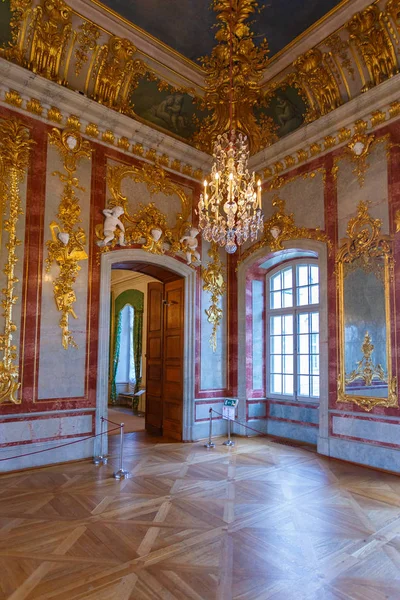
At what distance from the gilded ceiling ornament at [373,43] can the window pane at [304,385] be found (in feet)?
15.7

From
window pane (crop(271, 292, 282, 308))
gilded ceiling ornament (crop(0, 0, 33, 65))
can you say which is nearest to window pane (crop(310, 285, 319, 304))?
window pane (crop(271, 292, 282, 308))

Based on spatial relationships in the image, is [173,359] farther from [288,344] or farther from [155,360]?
[288,344]

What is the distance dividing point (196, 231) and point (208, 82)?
8.20 ft

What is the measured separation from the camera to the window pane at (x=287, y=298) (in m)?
7.97

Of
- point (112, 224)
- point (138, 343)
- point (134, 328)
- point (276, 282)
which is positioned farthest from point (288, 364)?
point (134, 328)

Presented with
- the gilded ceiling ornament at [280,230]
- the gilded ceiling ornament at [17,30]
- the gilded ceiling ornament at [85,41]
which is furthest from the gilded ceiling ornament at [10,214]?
the gilded ceiling ornament at [280,230]

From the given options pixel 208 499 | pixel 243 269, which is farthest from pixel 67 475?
pixel 243 269

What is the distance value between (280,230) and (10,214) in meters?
4.34

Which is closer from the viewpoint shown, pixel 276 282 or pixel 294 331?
pixel 294 331

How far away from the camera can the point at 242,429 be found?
7.86 meters

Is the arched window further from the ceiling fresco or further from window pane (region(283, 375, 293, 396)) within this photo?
the ceiling fresco

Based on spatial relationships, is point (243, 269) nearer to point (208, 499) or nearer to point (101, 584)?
point (208, 499)

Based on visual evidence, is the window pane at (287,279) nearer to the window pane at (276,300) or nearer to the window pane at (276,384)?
the window pane at (276,300)

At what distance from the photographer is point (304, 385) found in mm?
7504
